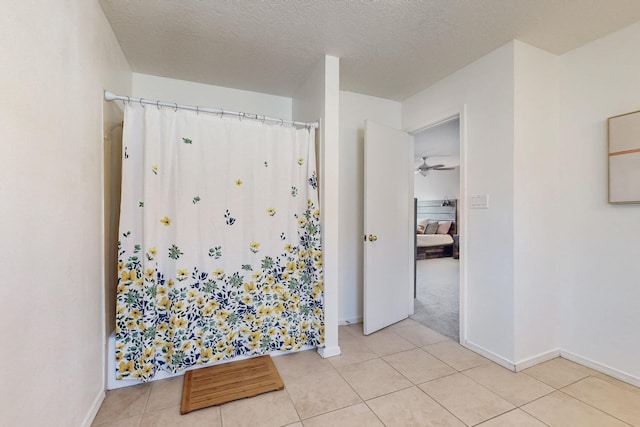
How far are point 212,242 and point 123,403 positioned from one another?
3.53ft

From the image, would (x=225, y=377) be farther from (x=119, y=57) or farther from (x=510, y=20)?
(x=510, y=20)

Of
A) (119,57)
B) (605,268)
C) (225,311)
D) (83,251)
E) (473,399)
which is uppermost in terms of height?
(119,57)

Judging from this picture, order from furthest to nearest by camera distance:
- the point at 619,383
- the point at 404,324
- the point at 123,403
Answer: the point at 404,324 → the point at 619,383 → the point at 123,403

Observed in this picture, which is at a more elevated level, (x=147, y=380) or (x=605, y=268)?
(x=605, y=268)

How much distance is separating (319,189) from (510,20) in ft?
5.65

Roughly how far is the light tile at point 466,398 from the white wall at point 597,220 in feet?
3.26

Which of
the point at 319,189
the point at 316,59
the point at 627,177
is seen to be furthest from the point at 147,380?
the point at 627,177

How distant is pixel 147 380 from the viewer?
6.14ft

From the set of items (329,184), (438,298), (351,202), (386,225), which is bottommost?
(438,298)

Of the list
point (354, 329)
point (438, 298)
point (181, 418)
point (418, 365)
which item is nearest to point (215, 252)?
point (181, 418)

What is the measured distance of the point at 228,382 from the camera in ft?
6.27

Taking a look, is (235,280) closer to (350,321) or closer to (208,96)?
(350,321)

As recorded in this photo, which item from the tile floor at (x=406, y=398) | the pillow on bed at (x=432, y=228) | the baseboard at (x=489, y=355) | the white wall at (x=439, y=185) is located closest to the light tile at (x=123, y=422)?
the tile floor at (x=406, y=398)

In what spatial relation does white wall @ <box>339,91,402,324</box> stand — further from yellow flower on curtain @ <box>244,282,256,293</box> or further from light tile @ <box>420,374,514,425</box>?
light tile @ <box>420,374,514,425</box>
